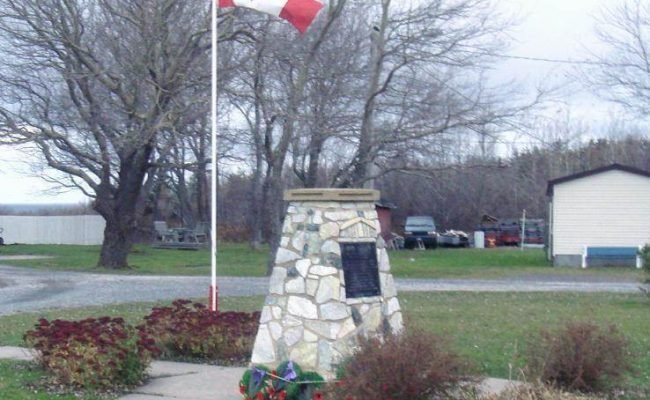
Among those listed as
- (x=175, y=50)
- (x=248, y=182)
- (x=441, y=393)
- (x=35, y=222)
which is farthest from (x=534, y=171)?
(x=441, y=393)

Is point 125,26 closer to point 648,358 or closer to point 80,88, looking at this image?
point 80,88

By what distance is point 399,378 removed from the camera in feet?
29.5

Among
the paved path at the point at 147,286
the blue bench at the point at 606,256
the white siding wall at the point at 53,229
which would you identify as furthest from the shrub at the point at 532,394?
the white siding wall at the point at 53,229

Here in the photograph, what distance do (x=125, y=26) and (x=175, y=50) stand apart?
1568 mm

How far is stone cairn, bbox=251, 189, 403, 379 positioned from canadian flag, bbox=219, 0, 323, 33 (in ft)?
16.1

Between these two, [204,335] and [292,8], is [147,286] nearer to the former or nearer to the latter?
[292,8]

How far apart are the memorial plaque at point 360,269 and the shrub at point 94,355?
2.73 m

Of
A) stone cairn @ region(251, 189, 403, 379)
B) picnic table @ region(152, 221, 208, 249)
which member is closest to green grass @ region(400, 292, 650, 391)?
stone cairn @ region(251, 189, 403, 379)

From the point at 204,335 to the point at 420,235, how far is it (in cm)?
4614

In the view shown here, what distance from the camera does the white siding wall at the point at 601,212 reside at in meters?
39.7

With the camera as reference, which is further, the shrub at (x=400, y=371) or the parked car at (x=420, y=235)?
the parked car at (x=420, y=235)

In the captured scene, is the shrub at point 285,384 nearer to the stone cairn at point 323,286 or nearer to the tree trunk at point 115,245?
the stone cairn at point 323,286

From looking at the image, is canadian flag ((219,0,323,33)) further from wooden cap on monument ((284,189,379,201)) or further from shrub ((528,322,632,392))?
shrub ((528,322,632,392))

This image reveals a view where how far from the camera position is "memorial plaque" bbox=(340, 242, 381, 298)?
10531 millimetres
